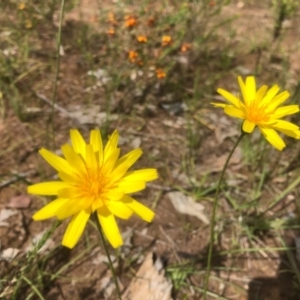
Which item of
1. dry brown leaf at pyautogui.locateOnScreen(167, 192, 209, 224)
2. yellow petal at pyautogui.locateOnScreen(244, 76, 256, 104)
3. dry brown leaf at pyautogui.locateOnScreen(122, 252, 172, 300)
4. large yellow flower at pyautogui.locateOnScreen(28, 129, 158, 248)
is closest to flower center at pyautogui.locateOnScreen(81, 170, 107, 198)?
large yellow flower at pyautogui.locateOnScreen(28, 129, 158, 248)

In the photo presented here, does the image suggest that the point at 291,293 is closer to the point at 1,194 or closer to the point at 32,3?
the point at 1,194

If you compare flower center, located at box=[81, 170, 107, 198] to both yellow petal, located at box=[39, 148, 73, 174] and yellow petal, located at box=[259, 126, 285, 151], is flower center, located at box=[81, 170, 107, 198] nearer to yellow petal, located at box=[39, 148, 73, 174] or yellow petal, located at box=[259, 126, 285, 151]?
yellow petal, located at box=[39, 148, 73, 174]

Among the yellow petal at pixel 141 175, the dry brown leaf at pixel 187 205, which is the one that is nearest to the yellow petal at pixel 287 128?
the yellow petal at pixel 141 175

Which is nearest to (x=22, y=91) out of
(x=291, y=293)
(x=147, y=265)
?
(x=147, y=265)

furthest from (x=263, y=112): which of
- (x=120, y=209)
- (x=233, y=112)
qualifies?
(x=120, y=209)

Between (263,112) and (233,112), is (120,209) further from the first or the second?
(263,112)
